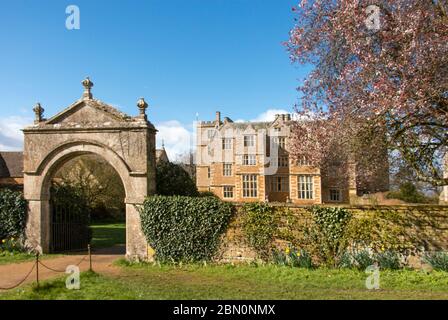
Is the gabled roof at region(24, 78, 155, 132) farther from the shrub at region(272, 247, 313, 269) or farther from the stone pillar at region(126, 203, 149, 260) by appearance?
the shrub at region(272, 247, 313, 269)

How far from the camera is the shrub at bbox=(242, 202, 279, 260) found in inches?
476

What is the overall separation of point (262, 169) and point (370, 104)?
108 feet

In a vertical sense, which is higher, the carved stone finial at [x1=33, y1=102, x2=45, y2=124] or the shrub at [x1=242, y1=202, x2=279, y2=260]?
the carved stone finial at [x1=33, y1=102, x2=45, y2=124]

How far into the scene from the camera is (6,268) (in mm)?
12188

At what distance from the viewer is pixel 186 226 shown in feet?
41.1

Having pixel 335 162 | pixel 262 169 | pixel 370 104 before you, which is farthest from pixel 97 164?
pixel 370 104

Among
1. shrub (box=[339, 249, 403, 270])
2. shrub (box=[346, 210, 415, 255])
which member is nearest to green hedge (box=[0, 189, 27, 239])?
shrub (box=[339, 249, 403, 270])

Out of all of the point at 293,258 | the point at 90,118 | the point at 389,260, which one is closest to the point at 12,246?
the point at 90,118

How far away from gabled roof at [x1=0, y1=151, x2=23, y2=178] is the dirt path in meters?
28.5

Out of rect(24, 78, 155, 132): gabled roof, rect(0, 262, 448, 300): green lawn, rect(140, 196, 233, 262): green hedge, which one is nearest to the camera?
rect(0, 262, 448, 300): green lawn

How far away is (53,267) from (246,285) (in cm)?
683

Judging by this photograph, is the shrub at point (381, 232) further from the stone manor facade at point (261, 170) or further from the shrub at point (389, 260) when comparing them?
the stone manor facade at point (261, 170)

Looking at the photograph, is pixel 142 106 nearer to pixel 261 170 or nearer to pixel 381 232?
pixel 381 232
